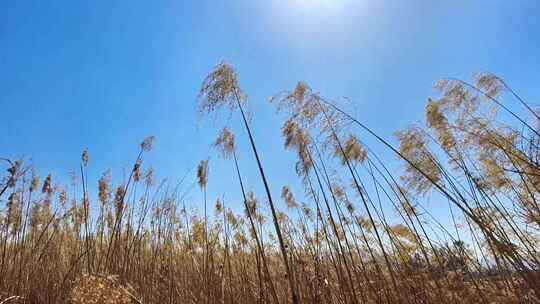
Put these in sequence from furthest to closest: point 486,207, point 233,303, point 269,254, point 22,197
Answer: point 269,254
point 22,197
point 486,207
point 233,303

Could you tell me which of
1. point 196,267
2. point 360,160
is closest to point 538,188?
point 360,160

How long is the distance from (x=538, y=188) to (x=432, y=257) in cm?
121

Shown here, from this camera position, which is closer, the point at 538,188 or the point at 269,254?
the point at 538,188

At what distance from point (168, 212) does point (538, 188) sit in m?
3.77

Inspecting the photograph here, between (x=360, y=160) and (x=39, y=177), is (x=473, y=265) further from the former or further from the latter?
(x=39, y=177)

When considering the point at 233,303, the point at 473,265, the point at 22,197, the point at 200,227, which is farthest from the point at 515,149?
the point at 22,197

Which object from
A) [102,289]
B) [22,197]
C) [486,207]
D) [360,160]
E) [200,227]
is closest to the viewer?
[102,289]

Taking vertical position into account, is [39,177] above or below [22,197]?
above

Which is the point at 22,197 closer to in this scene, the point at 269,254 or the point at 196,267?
the point at 196,267

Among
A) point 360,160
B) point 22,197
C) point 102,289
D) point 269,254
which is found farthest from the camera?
point 269,254

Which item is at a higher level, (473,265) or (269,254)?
(269,254)

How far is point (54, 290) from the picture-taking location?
325cm

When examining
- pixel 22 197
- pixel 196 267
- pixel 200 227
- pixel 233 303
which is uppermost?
pixel 22 197

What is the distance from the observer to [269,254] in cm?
446
